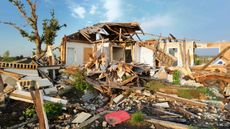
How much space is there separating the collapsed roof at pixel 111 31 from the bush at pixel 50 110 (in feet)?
43.5

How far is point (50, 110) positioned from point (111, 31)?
15.0 m

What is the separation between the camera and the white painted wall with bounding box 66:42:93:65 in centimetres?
2384

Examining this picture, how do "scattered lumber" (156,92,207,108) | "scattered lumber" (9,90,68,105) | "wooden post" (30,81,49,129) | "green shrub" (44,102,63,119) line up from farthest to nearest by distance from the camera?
"scattered lumber" (156,92,207,108)
"scattered lumber" (9,90,68,105)
"green shrub" (44,102,63,119)
"wooden post" (30,81,49,129)

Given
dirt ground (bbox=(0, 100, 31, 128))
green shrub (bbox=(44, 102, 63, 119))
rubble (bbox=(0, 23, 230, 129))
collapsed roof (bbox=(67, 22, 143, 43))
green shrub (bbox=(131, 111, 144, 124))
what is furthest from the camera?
collapsed roof (bbox=(67, 22, 143, 43))

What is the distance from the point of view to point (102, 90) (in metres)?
13.6

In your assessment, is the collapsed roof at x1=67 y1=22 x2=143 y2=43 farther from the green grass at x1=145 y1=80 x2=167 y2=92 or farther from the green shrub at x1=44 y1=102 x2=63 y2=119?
the green shrub at x1=44 y1=102 x2=63 y2=119

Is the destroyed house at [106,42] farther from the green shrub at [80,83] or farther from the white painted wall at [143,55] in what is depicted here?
the green shrub at [80,83]

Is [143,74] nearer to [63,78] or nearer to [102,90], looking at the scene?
[102,90]

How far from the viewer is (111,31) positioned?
917 inches

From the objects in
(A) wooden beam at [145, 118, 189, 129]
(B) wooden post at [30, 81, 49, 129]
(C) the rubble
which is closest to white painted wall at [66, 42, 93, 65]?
(C) the rubble

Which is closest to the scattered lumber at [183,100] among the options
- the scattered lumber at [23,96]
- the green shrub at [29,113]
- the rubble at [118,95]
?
the rubble at [118,95]

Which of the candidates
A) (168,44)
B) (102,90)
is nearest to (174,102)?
(102,90)

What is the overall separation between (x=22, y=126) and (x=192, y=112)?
684 cm

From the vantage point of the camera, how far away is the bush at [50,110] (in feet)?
30.3
